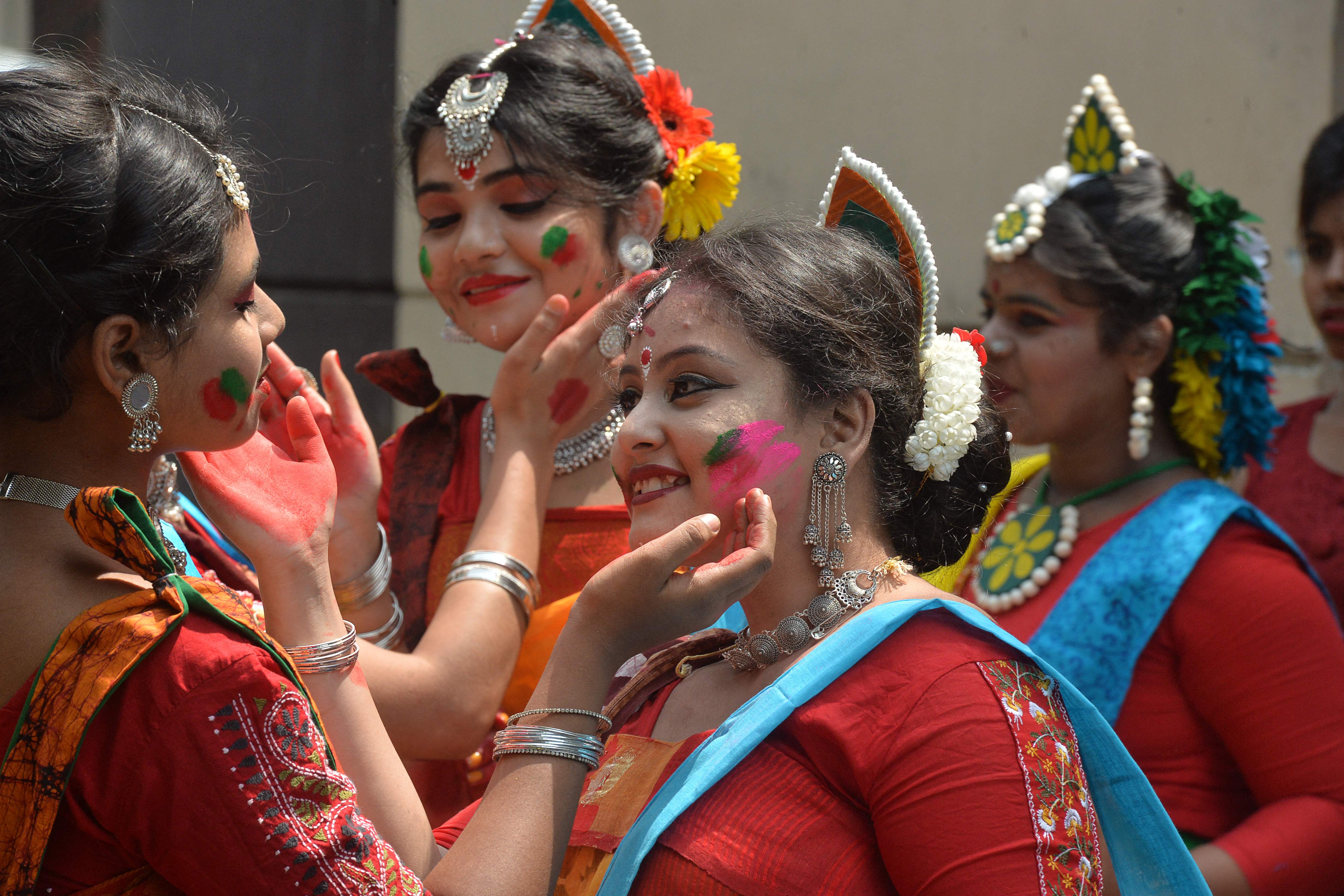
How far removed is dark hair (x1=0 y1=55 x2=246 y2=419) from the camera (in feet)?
4.76

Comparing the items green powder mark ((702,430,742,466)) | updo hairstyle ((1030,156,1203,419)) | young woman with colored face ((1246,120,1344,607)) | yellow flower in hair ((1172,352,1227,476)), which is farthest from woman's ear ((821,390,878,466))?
young woman with colored face ((1246,120,1344,607))

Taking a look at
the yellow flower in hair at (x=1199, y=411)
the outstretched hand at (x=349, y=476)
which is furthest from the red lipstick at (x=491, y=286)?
the yellow flower in hair at (x=1199, y=411)

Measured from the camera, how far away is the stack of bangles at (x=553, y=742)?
65.1 inches

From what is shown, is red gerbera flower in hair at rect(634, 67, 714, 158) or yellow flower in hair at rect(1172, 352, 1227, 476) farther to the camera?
yellow flower in hair at rect(1172, 352, 1227, 476)

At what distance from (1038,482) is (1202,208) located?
841mm

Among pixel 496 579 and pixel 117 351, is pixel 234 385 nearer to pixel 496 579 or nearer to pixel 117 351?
pixel 117 351

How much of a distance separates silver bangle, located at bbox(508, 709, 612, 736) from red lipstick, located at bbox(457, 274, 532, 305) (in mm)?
1108

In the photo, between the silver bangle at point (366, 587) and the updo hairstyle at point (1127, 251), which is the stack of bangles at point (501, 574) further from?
the updo hairstyle at point (1127, 251)

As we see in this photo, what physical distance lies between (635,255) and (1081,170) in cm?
145

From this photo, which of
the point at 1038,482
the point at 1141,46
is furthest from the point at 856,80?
the point at 1038,482

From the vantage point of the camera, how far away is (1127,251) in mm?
3062

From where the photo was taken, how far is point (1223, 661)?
8.38 ft

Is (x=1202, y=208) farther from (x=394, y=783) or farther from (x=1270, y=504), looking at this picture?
(x=394, y=783)

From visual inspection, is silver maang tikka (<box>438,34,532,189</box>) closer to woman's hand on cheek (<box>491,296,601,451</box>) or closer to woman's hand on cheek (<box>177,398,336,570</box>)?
woman's hand on cheek (<box>491,296,601,451</box>)
